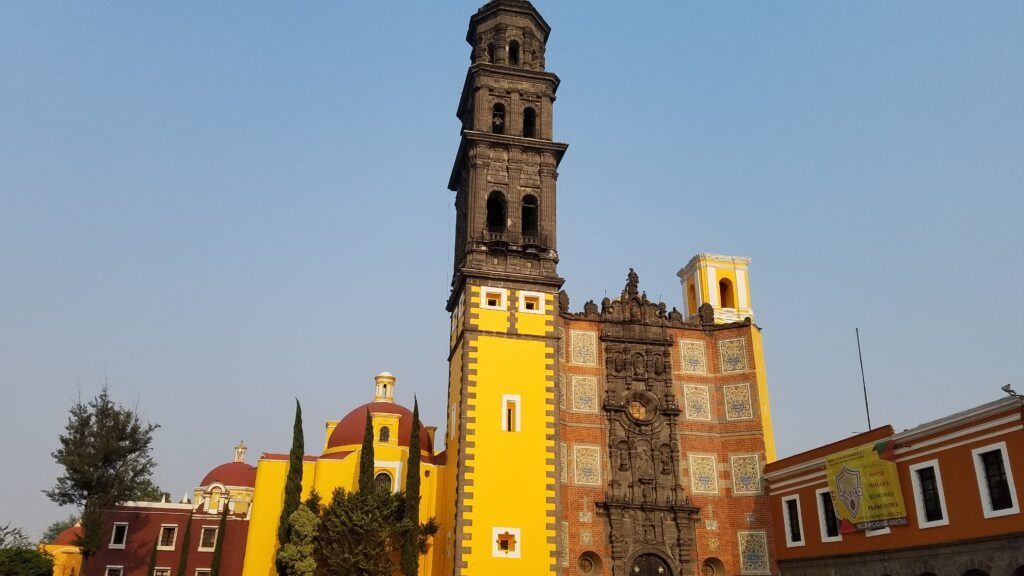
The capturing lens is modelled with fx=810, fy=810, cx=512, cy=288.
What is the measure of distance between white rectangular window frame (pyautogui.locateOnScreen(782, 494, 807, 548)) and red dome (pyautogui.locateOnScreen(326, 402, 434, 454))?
15068mm

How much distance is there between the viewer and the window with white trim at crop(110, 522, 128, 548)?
130 feet

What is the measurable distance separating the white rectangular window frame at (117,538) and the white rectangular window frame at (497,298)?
75.1 feet

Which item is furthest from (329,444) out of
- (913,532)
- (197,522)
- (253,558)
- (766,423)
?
(913,532)

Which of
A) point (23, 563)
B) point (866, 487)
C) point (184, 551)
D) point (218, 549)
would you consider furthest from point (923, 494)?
point (23, 563)

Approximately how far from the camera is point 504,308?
31.5m

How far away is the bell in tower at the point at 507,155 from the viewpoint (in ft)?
107

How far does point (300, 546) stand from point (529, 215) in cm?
1584

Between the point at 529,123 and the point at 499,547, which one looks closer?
the point at 499,547

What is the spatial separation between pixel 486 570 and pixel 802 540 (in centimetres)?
1156

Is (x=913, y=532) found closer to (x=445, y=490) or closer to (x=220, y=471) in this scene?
(x=445, y=490)

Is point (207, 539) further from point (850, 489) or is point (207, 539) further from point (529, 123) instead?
point (850, 489)

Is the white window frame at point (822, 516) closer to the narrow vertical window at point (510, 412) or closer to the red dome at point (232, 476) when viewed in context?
the narrow vertical window at point (510, 412)

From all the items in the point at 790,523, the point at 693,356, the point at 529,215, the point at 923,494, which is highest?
the point at 529,215

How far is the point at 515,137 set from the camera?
112 ft
